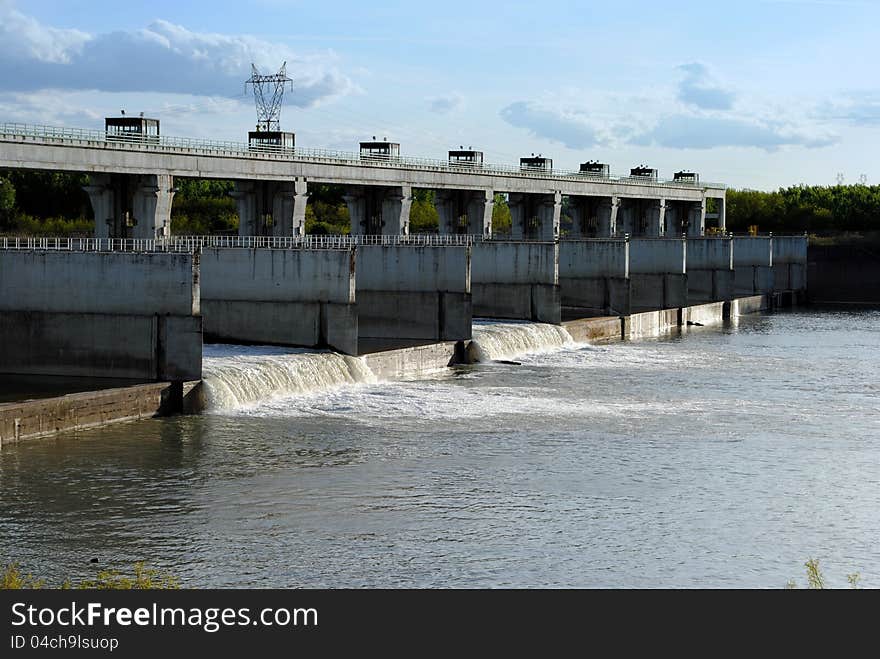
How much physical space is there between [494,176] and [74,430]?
55673 millimetres

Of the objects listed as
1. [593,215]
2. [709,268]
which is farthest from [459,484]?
[593,215]

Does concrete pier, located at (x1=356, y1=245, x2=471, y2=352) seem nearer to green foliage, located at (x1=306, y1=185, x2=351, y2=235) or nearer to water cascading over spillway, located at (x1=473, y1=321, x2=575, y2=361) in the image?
water cascading over spillway, located at (x1=473, y1=321, x2=575, y2=361)

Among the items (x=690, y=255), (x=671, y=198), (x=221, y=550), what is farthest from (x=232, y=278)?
(x=671, y=198)

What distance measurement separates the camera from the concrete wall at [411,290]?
57469mm

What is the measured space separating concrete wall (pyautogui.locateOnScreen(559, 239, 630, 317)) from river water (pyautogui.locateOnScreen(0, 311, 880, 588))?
25428 millimetres

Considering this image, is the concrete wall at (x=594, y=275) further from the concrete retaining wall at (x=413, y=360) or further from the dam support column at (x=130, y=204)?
the dam support column at (x=130, y=204)

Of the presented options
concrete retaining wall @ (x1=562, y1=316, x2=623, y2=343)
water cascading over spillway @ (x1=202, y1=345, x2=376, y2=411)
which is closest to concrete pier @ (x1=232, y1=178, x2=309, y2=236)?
concrete retaining wall @ (x1=562, y1=316, x2=623, y2=343)

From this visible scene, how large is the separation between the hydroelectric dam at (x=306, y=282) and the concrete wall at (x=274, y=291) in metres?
0.06

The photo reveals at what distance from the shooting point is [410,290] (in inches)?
2301

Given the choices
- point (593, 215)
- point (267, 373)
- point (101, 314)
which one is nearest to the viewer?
point (101, 314)

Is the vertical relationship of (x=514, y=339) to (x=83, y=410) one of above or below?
above

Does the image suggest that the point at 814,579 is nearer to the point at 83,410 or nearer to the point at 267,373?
the point at 83,410

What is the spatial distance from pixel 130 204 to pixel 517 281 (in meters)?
19.7
